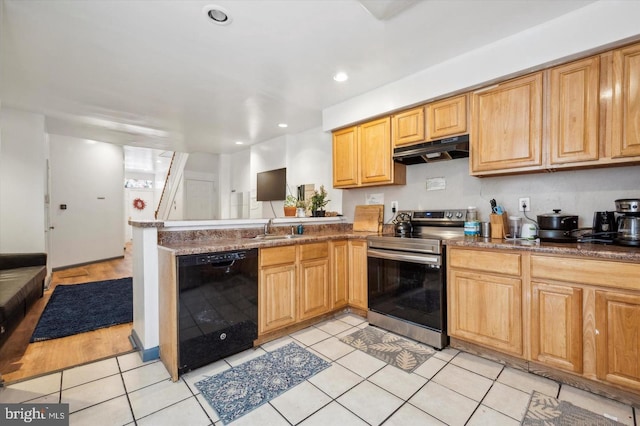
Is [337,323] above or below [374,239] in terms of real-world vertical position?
below

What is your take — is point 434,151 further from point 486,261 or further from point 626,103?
point 626,103

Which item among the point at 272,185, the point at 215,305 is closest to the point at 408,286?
the point at 215,305

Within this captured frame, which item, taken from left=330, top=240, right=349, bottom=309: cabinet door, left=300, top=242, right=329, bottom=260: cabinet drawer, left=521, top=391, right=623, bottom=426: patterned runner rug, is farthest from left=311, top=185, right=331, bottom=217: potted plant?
left=521, top=391, right=623, bottom=426: patterned runner rug

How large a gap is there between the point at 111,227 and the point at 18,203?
240cm

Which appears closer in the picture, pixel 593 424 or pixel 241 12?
pixel 593 424

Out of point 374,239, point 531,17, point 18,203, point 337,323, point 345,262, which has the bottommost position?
point 337,323

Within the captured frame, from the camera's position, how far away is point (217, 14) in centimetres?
198

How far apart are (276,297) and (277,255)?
380mm

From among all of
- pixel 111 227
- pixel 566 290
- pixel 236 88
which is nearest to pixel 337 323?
pixel 566 290

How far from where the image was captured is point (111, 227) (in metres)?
6.27

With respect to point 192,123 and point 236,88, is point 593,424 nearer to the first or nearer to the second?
point 236,88

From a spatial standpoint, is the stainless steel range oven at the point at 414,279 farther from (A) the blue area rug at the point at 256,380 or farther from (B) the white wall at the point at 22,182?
(B) the white wall at the point at 22,182

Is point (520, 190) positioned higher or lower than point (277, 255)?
higher

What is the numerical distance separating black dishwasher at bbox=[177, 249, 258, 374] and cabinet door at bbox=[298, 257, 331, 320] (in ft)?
1.69
